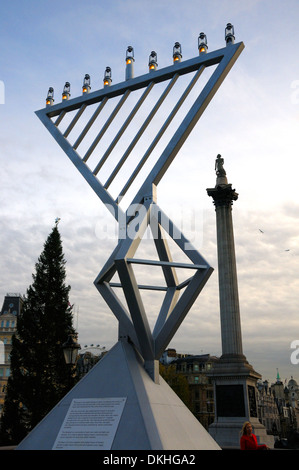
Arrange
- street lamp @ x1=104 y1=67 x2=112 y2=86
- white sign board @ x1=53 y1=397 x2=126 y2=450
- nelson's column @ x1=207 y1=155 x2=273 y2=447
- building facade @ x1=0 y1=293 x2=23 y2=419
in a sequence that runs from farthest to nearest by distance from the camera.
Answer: building facade @ x1=0 y1=293 x2=23 y2=419
nelson's column @ x1=207 y1=155 x2=273 y2=447
street lamp @ x1=104 y1=67 x2=112 y2=86
white sign board @ x1=53 y1=397 x2=126 y2=450

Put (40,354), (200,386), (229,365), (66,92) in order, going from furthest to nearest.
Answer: (200,386)
(229,365)
(40,354)
(66,92)

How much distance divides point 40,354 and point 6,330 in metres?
33.2

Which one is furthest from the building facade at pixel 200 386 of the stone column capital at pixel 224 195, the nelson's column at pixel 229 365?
the stone column capital at pixel 224 195

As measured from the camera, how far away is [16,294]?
67.8 m

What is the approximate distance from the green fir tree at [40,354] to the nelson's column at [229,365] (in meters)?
10.5

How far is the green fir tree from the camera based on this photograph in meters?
28.3

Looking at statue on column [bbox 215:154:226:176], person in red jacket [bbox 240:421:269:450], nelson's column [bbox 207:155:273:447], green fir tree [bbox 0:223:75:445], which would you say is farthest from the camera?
statue on column [bbox 215:154:226:176]

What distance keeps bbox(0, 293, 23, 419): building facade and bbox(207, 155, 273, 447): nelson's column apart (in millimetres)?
30083

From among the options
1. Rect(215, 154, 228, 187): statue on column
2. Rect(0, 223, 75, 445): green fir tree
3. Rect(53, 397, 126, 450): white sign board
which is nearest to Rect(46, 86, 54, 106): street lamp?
Rect(53, 397, 126, 450): white sign board

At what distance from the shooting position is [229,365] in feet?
102

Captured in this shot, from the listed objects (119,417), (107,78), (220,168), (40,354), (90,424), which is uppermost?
(220,168)

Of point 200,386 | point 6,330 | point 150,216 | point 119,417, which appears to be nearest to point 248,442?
point 119,417

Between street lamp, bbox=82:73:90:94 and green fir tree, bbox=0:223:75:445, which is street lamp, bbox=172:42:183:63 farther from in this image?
green fir tree, bbox=0:223:75:445

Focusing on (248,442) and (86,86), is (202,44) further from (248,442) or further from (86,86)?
(248,442)
